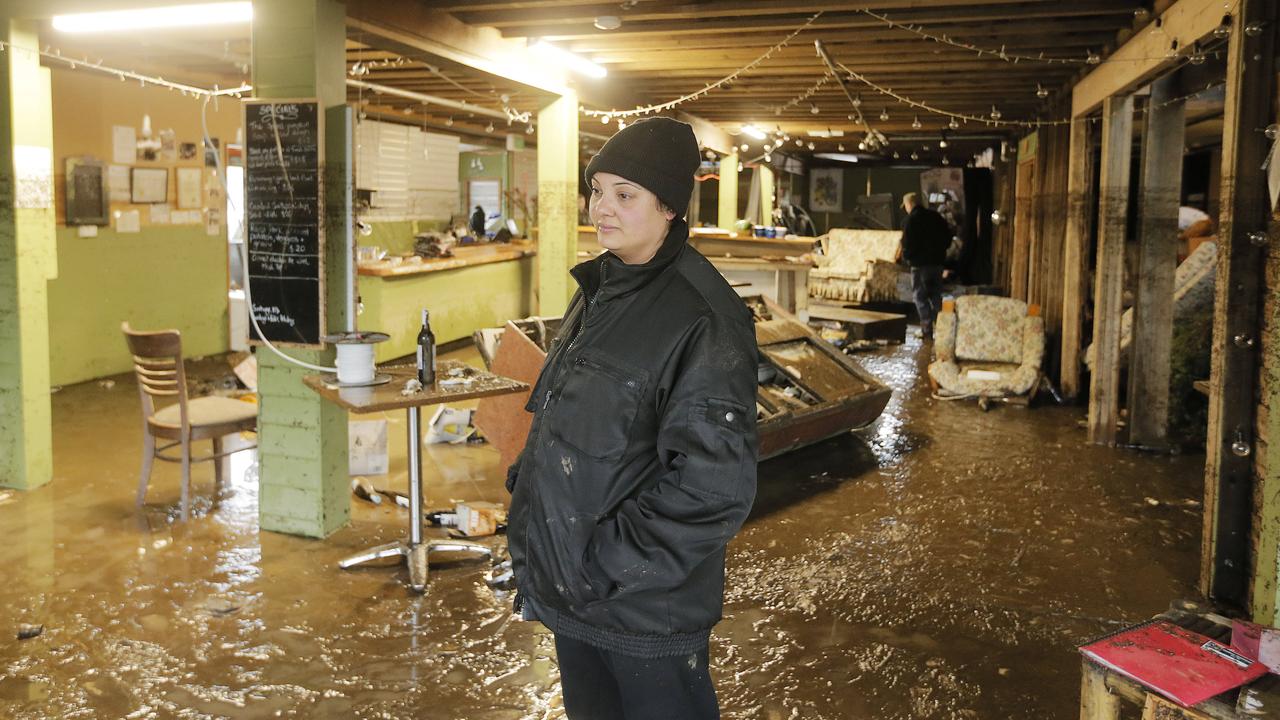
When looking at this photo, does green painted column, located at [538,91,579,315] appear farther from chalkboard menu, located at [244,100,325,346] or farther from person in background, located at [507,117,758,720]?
person in background, located at [507,117,758,720]

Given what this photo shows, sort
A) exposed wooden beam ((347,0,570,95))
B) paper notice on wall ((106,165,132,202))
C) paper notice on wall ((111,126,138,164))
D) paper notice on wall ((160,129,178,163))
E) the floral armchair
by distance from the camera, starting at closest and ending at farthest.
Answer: exposed wooden beam ((347,0,570,95)), paper notice on wall ((111,126,138,164)), paper notice on wall ((106,165,132,202)), the floral armchair, paper notice on wall ((160,129,178,163))

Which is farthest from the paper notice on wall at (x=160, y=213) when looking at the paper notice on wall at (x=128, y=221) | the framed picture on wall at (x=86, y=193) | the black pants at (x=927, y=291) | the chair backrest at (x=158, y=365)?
the black pants at (x=927, y=291)

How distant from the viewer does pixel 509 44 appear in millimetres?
7410

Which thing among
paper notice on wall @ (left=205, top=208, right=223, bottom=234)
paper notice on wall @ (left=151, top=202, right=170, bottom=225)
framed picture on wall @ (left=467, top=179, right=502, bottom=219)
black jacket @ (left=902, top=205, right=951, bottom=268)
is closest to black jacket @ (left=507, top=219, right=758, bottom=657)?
paper notice on wall @ (left=151, top=202, right=170, bottom=225)

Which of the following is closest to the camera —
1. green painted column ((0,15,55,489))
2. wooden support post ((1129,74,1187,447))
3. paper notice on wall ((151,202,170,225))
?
green painted column ((0,15,55,489))

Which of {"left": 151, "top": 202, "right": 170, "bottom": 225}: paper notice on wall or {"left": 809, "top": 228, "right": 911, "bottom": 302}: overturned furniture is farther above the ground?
{"left": 151, "top": 202, "right": 170, "bottom": 225}: paper notice on wall

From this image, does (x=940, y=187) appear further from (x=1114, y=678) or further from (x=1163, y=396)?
(x=1114, y=678)

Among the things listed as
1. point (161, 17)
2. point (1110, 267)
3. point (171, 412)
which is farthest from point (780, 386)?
point (161, 17)

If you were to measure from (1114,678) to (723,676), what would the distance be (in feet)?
5.41

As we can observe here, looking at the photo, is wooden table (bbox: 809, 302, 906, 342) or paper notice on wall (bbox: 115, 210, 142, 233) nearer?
paper notice on wall (bbox: 115, 210, 142, 233)

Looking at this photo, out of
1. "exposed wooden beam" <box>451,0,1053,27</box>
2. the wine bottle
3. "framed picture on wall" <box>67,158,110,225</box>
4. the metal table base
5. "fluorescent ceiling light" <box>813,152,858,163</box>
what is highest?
"fluorescent ceiling light" <box>813,152,858,163</box>

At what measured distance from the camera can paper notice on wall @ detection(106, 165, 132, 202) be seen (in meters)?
9.01

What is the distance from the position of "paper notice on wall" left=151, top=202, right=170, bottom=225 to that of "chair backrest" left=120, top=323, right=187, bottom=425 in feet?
15.3

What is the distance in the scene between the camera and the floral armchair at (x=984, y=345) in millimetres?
9172
